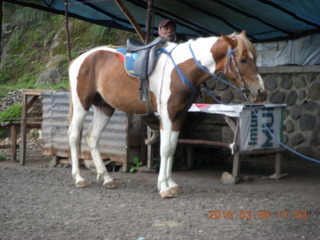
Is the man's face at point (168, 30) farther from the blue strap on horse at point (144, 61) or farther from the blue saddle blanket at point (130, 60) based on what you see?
the blue saddle blanket at point (130, 60)

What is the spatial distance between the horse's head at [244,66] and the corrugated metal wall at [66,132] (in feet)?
8.83

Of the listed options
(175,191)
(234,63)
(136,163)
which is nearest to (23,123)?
(136,163)

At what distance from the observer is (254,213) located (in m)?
4.79

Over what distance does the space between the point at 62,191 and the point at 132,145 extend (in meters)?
1.94

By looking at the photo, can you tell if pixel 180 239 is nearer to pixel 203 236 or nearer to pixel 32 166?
pixel 203 236

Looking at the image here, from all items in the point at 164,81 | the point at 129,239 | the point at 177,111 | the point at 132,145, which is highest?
the point at 164,81

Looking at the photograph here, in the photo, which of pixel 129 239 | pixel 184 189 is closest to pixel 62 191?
pixel 184 189

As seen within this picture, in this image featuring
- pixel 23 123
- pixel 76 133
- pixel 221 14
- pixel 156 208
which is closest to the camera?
pixel 156 208

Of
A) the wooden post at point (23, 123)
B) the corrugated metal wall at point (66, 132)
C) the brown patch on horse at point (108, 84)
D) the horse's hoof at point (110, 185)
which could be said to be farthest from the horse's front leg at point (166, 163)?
the wooden post at point (23, 123)

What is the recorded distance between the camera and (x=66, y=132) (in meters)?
8.27

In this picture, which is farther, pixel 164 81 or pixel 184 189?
pixel 184 189

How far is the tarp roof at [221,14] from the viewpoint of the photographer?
7.16m

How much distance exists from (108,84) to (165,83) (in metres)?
0.94

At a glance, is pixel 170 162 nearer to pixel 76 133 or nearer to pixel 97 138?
pixel 97 138
